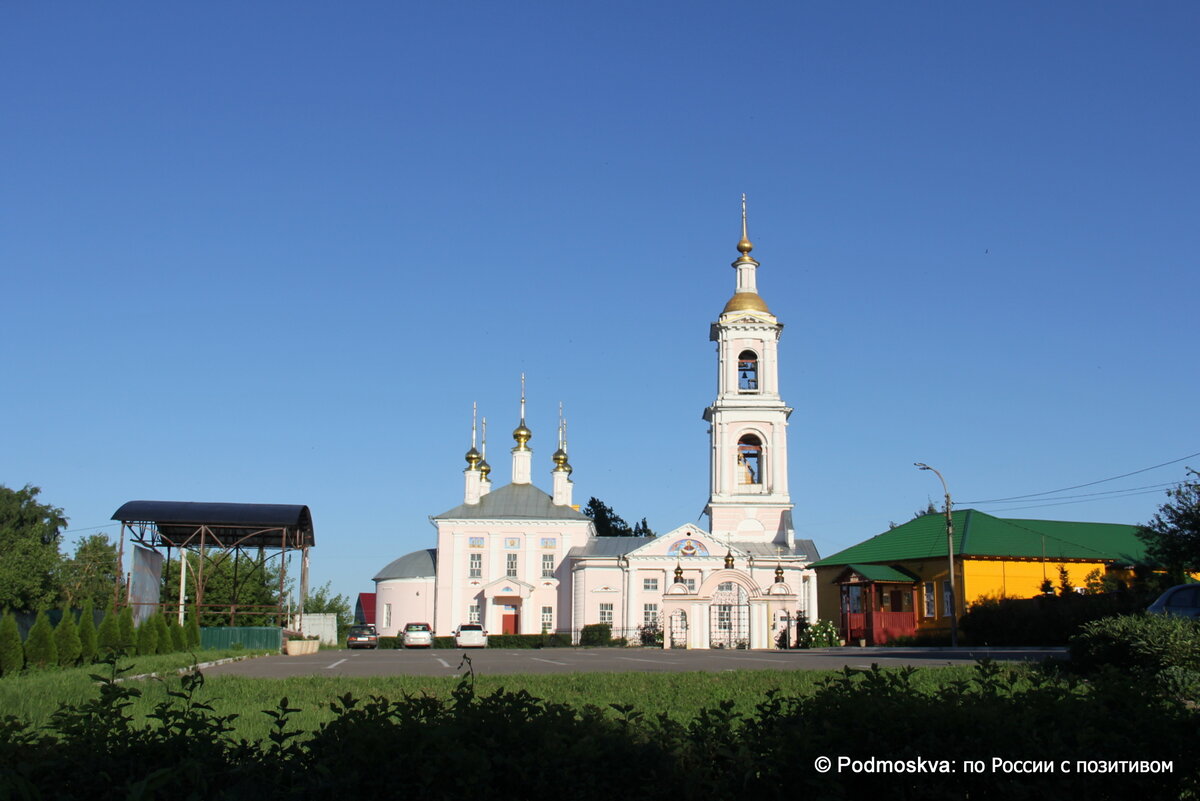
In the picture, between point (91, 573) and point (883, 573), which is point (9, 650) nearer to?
point (883, 573)

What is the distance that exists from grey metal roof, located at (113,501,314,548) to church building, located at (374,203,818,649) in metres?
18.1

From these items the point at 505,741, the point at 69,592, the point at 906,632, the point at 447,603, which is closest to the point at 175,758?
the point at 505,741

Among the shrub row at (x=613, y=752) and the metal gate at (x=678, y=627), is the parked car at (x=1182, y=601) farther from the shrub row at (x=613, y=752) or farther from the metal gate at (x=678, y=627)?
the metal gate at (x=678, y=627)

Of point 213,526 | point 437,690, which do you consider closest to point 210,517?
point 213,526

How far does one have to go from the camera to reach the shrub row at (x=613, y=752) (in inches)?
213

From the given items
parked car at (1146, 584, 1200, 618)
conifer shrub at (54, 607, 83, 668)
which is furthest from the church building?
parked car at (1146, 584, 1200, 618)

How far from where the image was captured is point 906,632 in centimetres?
4638

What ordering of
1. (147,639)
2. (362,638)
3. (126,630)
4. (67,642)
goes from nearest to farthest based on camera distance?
(67,642), (126,630), (147,639), (362,638)

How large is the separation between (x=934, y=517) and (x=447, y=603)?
2922cm

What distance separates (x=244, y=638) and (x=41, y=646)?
57.7ft

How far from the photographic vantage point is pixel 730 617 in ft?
161

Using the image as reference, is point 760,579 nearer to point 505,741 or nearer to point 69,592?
point 69,592

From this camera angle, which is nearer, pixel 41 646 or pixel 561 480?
pixel 41 646

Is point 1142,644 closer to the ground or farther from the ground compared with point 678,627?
farther from the ground
